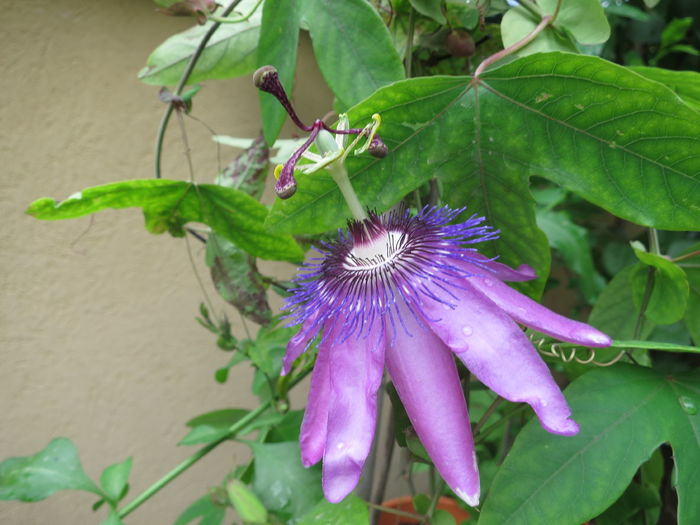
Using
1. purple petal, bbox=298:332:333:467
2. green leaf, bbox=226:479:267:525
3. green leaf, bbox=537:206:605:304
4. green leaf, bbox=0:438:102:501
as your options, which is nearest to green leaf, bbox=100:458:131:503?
green leaf, bbox=0:438:102:501

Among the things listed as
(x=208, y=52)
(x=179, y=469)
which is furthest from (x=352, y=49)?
(x=179, y=469)

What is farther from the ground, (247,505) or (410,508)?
(247,505)

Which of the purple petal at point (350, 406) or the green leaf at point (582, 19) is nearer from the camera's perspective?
the purple petal at point (350, 406)

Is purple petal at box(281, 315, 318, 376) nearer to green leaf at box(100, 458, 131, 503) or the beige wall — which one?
green leaf at box(100, 458, 131, 503)

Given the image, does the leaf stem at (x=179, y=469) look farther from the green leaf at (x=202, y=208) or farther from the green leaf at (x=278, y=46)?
the green leaf at (x=278, y=46)

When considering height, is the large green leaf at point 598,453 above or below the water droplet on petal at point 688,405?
above

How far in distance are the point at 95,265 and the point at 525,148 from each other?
93cm

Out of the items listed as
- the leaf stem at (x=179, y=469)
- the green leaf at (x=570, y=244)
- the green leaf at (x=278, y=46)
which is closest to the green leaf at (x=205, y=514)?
the leaf stem at (x=179, y=469)

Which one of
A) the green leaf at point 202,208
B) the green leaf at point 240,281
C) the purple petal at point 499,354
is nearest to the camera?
the purple petal at point 499,354

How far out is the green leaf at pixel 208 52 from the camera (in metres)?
0.69

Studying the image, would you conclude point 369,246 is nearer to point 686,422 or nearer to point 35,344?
point 686,422

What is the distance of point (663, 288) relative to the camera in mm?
538

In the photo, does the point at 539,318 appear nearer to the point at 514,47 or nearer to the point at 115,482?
the point at 514,47

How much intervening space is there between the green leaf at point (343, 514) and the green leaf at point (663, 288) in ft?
1.07
